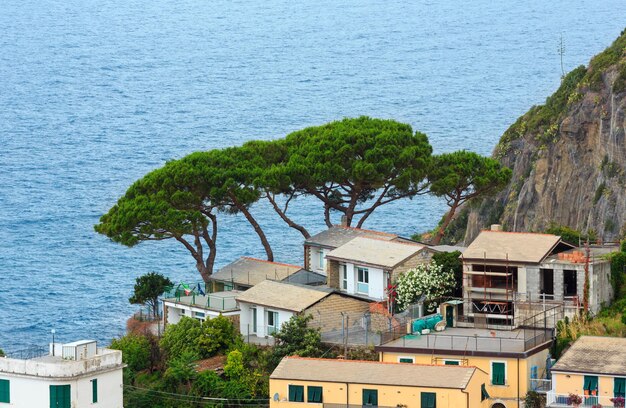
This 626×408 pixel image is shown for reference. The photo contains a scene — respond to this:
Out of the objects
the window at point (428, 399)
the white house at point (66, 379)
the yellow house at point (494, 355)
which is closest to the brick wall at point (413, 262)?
the yellow house at point (494, 355)

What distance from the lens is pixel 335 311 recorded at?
90062 millimetres

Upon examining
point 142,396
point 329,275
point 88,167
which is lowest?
point 142,396

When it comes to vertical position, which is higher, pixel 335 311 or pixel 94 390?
pixel 335 311

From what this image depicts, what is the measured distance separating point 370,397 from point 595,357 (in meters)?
9.65

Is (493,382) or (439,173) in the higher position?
(439,173)

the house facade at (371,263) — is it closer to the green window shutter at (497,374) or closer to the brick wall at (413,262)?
the brick wall at (413,262)

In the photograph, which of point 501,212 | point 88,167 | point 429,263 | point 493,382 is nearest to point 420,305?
point 429,263

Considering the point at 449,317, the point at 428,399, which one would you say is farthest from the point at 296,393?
the point at 449,317

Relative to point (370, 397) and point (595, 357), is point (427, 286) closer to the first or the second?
point (370, 397)

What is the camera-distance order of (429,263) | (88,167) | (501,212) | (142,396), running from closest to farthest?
(142,396), (429,263), (501,212), (88,167)

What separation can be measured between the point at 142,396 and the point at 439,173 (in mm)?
26421

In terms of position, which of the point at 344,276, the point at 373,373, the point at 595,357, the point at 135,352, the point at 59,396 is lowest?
the point at 59,396

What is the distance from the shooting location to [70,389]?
80250 mm

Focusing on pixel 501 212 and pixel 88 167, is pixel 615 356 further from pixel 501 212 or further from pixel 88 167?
pixel 88 167
